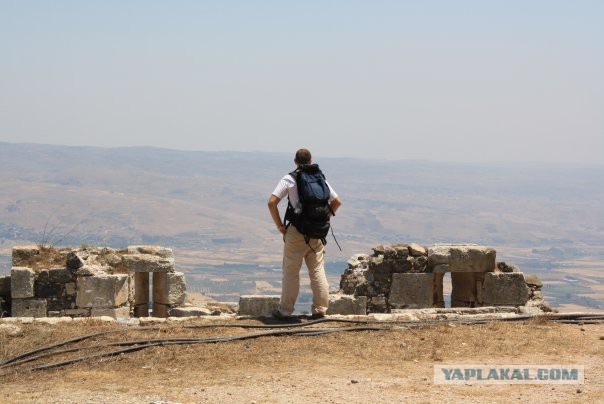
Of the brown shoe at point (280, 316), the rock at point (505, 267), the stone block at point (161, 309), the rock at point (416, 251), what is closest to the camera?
the brown shoe at point (280, 316)

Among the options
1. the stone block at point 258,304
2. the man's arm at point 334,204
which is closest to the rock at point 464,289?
the stone block at point 258,304

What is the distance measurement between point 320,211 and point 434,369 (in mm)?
2852

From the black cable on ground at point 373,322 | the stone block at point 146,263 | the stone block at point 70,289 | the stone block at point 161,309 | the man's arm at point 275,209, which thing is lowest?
the stone block at point 161,309

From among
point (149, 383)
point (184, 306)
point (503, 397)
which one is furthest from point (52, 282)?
point (503, 397)

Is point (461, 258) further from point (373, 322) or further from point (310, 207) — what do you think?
point (310, 207)

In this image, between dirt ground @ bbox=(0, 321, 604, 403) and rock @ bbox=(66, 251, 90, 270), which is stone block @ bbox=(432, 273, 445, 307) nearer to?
dirt ground @ bbox=(0, 321, 604, 403)

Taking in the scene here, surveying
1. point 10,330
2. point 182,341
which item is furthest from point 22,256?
point 182,341

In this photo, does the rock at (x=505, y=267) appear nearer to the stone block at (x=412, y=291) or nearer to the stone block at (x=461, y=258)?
the stone block at (x=461, y=258)

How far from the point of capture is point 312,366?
9281mm

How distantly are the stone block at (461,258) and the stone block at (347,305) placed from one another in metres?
1.39

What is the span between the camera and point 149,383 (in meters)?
8.74

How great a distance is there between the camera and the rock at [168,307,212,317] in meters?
16.2

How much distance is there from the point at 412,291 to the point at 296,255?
4.58m

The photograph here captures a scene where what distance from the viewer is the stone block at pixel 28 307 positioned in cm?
1537
